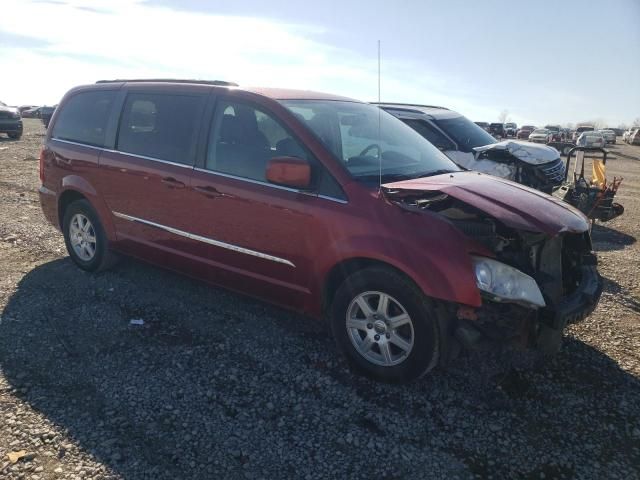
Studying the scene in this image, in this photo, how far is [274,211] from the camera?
3.71 metres

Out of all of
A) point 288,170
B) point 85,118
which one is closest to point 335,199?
point 288,170

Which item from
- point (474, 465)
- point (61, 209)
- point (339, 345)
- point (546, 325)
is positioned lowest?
point (474, 465)

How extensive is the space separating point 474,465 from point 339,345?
122 cm

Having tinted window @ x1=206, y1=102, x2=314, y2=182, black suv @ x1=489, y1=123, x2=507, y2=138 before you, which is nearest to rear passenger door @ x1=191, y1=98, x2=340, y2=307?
tinted window @ x1=206, y1=102, x2=314, y2=182

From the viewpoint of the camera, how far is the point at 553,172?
27.2 feet

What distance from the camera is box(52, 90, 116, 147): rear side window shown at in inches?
200

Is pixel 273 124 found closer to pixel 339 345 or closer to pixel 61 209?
pixel 339 345

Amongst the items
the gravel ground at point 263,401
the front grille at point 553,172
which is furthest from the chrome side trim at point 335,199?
the front grille at point 553,172

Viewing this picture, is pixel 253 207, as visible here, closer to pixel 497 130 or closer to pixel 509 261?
pixel 509 261

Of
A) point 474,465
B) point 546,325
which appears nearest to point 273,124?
point 546,325

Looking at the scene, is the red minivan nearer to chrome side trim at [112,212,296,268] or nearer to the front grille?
chrome side trim at [112,212,296,268]

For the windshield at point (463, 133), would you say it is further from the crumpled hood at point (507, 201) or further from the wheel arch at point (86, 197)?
the wheel arch at point (86, 197)

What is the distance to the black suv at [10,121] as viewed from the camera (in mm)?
19750

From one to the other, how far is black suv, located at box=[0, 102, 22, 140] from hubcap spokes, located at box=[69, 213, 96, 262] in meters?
17.8
